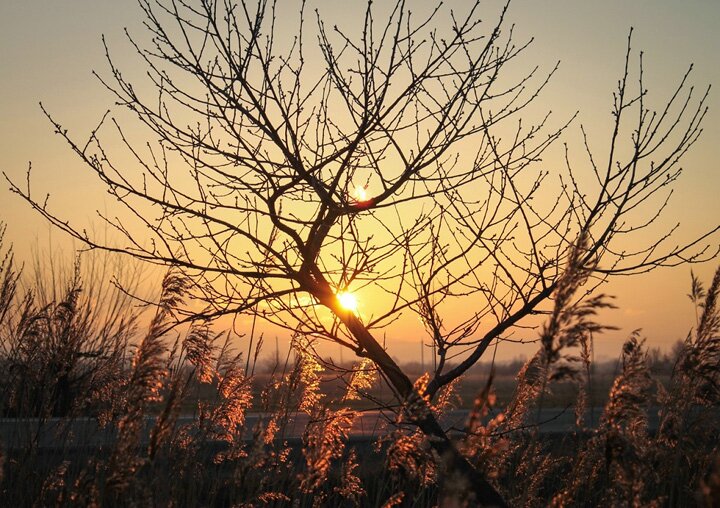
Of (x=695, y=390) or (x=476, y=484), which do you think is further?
(x=695, y=390)

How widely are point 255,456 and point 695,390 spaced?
2463 mm

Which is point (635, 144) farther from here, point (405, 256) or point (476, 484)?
point (476, 484)

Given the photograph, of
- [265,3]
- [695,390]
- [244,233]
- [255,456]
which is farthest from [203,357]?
[695,390]

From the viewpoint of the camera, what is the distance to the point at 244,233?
189 inches

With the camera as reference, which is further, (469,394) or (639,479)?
(469,394)

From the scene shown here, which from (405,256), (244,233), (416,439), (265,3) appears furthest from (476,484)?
(265,3)

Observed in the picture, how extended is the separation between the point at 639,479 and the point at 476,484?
1.28 m

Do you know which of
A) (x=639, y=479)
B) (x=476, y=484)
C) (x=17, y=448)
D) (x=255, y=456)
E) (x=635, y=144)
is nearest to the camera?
(x=639, y=479)

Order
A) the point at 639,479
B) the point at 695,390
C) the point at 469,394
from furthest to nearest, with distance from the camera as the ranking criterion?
the point at 469,394 < the point at 695,390 < the point at 639,479

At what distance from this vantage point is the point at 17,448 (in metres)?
5.77

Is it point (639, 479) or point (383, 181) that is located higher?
point (383, 181)

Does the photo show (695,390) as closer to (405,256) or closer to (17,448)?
(405,256)

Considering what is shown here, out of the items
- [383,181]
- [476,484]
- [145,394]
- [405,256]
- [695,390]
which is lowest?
[476,484]

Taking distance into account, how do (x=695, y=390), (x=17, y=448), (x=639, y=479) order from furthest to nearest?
(x=17, y=448)
(x=695, y=390)
(x=639, y=479)
